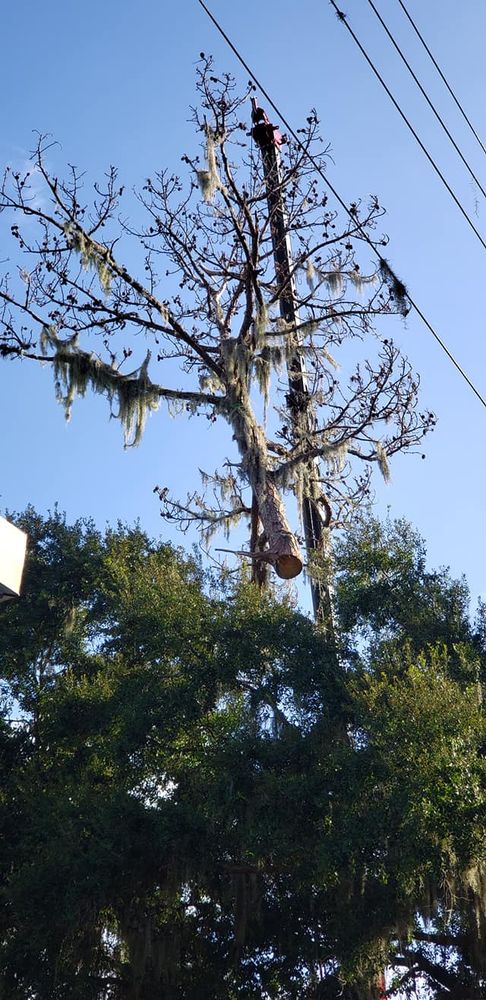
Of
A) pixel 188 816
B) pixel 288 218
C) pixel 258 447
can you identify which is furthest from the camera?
pixel 288 218

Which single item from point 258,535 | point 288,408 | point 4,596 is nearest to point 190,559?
point 258,535

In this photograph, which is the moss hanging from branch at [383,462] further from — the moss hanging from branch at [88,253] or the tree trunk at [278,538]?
the moss hanging from branch at [88,253]

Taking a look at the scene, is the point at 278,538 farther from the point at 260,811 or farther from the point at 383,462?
the point at 260,811

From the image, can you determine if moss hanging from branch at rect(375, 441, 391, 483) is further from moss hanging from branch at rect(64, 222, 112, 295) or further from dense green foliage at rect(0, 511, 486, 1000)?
moss hanging from branch at rect(64, 222, 112, 295)

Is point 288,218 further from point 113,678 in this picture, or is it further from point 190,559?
point 113,678

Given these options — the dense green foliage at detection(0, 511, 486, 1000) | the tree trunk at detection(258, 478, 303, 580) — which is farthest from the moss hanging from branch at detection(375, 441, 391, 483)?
the tree trunk at detection(258, 478, 303, 580)

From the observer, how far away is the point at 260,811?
37.3 feet

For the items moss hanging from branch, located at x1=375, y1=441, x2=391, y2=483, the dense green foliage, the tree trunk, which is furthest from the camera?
moss hanging from branch, located at x1=375, y1=441, x2=391, y2=483

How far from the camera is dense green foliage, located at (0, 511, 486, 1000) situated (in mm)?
10906

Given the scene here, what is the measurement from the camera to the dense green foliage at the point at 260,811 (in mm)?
10906

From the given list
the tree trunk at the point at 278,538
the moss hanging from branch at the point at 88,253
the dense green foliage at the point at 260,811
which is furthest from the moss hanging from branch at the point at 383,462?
the moss hanging from branch at the point at 88,253

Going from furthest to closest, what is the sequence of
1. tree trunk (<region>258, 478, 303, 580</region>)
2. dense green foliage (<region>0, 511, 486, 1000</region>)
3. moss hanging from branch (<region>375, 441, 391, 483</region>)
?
moss hanging from branch (<region>375, 441, 391, 483</region>)
tree trunk (<region>258, 478, 303, 580</region>)
dense green foliage (<region>0, 511, 486, 1000</region>)

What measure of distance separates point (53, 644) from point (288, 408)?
21.1ft

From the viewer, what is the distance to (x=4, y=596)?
13.7ft
